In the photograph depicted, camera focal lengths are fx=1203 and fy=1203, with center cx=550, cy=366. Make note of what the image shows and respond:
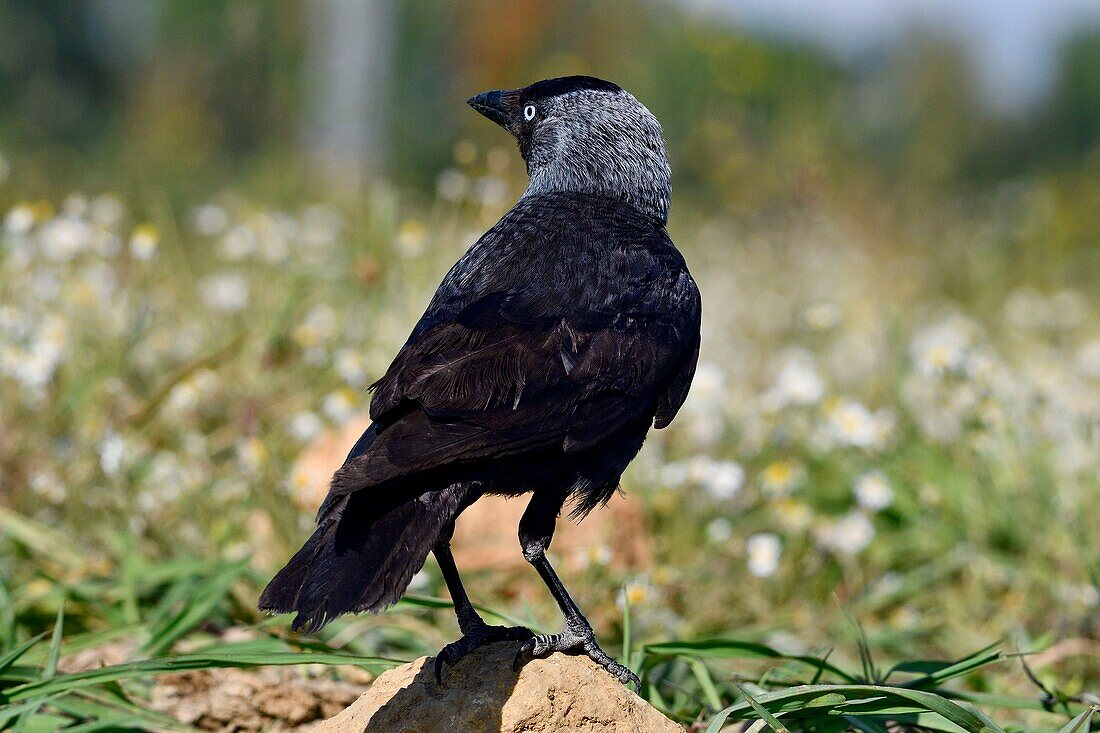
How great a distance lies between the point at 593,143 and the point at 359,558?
1.53m

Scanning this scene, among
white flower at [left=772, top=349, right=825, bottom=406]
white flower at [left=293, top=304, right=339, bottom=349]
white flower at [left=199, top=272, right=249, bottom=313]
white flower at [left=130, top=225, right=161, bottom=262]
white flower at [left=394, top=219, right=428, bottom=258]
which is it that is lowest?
white flower at [left=772, top=349, right=825, bottom=406]

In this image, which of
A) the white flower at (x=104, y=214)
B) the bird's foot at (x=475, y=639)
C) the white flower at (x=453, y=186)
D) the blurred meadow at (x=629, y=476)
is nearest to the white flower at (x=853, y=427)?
the blurred meadow at (x=629, y=476)

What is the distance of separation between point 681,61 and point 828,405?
44.4ft

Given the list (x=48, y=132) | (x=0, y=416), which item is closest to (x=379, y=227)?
(x=0, y=416)

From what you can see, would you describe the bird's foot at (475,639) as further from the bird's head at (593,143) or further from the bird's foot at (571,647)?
the bird's head at (593,143)

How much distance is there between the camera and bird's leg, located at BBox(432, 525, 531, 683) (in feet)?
7.72

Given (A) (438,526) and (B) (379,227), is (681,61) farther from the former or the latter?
(A) (438,526)

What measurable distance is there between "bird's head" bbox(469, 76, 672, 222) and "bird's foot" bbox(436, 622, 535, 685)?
1.18 meters

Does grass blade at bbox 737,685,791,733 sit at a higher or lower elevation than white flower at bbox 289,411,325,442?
lower

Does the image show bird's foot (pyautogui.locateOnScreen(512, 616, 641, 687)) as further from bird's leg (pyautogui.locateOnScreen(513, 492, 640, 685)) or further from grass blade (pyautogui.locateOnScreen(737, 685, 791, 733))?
grass blade (pyautogui.locateOnScreen(737, 685, 791, 733))

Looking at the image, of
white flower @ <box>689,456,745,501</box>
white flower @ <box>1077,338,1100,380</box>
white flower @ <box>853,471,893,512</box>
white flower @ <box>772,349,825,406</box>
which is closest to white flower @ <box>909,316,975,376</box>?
white flower @ <box>772,349,825,406</box>

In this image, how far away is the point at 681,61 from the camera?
693 inches

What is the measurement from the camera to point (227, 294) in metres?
5.20

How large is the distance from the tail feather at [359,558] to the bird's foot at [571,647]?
345mm
